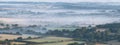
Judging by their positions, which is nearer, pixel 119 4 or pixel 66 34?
pixel 66 34

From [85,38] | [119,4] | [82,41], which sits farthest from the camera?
[119,4]

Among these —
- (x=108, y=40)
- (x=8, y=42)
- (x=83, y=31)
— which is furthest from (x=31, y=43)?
(x=83, y=31)

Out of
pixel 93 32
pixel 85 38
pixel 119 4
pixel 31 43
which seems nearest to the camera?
pixel 31 43

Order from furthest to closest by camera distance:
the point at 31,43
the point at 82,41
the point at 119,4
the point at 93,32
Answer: the point at 119,4
the point at 93,32
the point at 82,41
the point at 31,43

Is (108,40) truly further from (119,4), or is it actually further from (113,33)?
(119,4)

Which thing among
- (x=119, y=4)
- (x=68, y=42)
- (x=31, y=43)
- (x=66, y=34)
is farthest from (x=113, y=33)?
(x=119, y=4)

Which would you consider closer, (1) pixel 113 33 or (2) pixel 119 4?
(1) pixel 113 33

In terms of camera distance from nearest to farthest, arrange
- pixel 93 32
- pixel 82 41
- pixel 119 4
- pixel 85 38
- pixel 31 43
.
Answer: pixel 31 43
pixel 82 41
pixel 85 38
pixel 93 32
pixel 119 4

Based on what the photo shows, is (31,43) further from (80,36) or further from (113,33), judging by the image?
(113,33)
